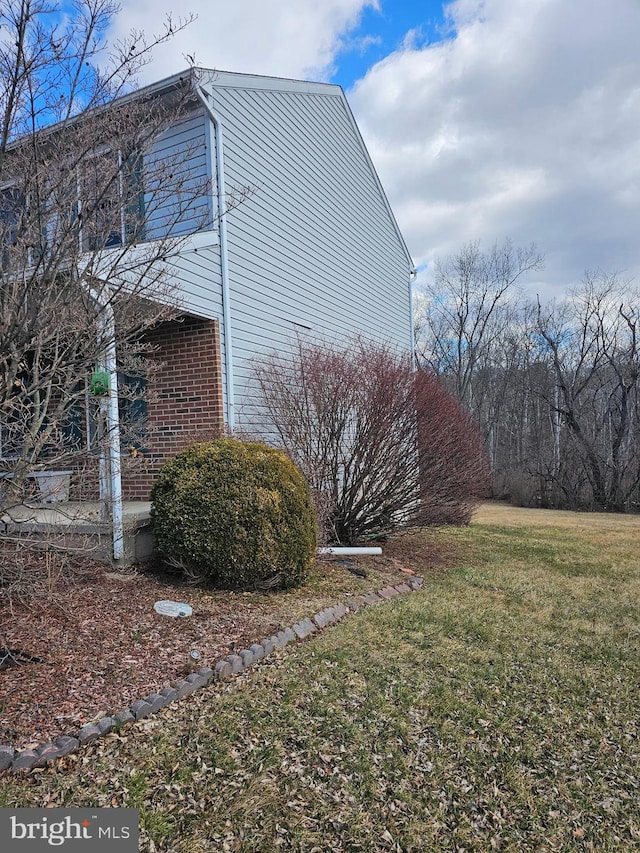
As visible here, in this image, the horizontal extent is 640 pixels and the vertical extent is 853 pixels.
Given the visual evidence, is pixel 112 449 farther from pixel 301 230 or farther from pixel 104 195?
pixel 301 230

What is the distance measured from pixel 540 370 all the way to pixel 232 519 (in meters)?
25.2

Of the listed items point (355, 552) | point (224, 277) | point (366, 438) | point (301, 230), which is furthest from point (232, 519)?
point (301, 230)

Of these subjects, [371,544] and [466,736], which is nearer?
[466,736]

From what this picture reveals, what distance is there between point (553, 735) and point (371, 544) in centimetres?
494

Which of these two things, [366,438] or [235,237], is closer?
[366,438]

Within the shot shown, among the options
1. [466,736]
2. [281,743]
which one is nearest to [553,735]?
[466,736]

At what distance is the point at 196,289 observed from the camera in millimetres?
6289

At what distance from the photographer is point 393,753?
265 cm

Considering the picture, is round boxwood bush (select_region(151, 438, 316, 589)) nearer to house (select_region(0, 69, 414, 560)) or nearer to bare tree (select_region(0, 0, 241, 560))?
house (select_region(0, 69, 414, 560))

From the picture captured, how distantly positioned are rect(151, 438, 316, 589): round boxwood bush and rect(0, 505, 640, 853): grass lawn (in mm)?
885

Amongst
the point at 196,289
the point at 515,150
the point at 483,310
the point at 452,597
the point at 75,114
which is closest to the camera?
the point at 75,114

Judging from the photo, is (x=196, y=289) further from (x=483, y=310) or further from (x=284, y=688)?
(x=483, y=310)

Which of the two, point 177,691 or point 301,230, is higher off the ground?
point 301,230

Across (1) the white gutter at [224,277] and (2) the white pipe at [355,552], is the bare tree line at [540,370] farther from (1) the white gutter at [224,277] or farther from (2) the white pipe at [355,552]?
(1) the white gutter at [224,277]
